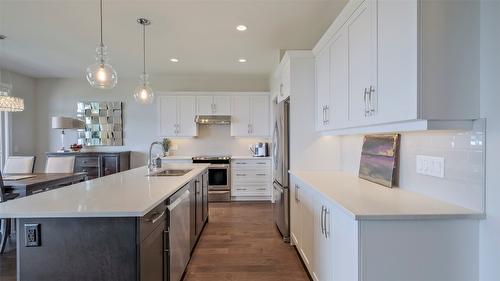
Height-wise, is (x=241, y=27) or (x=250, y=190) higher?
(x=241, y=27)

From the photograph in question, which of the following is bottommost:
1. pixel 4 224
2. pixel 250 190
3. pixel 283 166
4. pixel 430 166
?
pixel 250 190

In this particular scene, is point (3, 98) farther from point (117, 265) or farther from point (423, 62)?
point (423, 62)

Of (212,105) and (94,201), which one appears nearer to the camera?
(94,201)

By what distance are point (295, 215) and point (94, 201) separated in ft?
6.75

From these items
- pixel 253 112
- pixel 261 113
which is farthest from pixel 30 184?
pixel 261 113

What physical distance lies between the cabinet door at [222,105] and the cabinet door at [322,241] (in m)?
3.80

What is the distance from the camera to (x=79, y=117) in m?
5.90

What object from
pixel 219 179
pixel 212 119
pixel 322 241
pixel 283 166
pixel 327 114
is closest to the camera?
pixel 322 241

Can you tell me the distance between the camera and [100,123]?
232 inches

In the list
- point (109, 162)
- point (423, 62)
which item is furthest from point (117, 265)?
point (109, 162)

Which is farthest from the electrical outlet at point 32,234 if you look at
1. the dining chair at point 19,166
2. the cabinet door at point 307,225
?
the dining chair at point 19,166

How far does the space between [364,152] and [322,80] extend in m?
0.90

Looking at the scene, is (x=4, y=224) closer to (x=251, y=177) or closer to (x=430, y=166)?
(x=251, y=177)

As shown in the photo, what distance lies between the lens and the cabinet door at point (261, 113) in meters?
5.61
